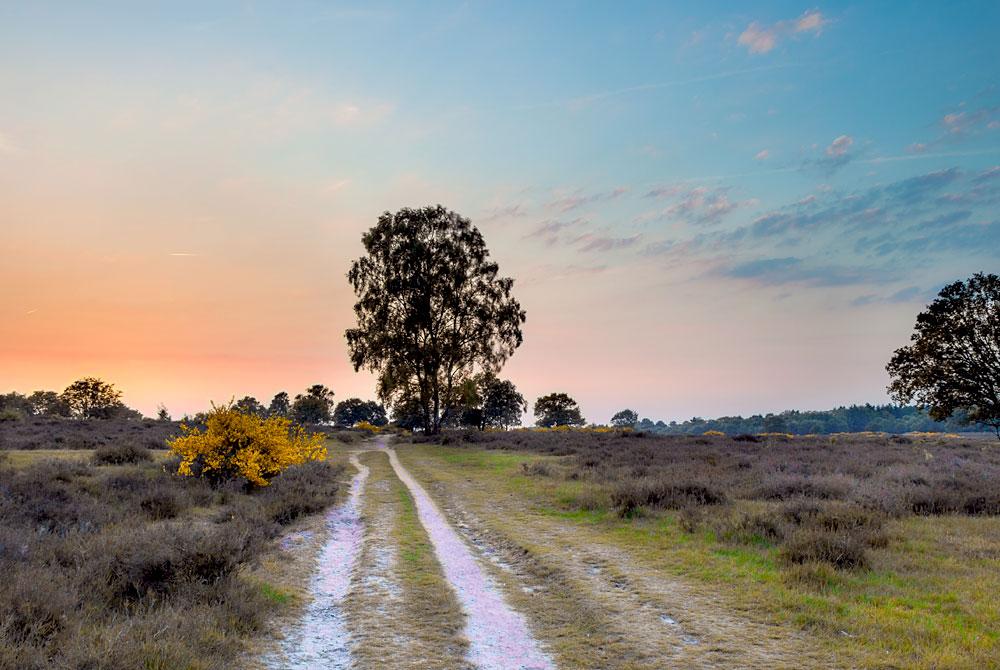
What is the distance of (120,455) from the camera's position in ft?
68.0

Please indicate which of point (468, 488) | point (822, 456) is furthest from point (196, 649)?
point (822, 456)

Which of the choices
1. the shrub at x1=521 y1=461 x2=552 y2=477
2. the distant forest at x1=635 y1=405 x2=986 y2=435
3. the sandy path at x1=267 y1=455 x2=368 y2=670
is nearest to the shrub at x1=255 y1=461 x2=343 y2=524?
the sandy path at x1=267 y1=455 x2=368 y2=670

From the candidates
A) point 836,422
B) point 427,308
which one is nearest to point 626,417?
point 836,422

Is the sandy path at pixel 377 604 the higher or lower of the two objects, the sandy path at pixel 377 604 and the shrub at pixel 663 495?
the lower

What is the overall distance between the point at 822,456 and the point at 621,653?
70.7ft

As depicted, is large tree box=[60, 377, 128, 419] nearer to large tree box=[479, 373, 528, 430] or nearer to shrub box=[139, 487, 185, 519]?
large tree box=[479, 373, 528, 430]

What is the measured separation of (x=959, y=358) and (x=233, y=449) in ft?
121

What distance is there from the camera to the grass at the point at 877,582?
662 centimetres

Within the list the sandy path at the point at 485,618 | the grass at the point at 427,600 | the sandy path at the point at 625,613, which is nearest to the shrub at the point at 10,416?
the grass at the point at 427,600

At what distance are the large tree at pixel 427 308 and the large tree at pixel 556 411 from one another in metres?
65.6

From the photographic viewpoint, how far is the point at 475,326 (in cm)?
4753

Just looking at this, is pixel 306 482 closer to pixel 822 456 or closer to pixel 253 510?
pixel 253 510

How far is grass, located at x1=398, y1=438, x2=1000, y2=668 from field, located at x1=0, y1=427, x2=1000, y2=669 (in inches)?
1.7

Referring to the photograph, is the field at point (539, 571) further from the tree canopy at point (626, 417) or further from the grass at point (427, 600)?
the tree canopy at point (626, 417)
